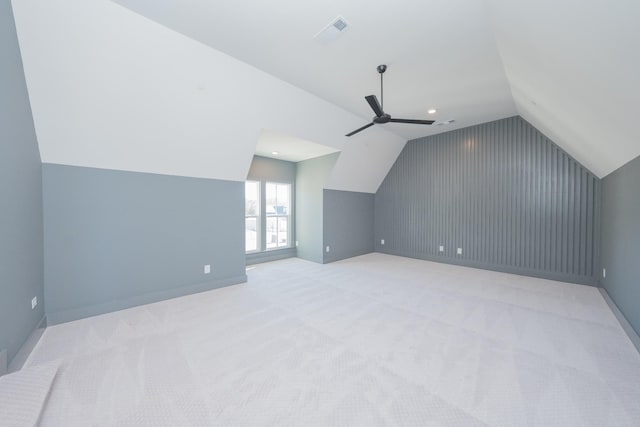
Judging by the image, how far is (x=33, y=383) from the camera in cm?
164

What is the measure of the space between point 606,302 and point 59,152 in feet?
23.1

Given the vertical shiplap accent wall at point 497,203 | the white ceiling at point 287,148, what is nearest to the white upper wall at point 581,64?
the vertical shiplap accent wall at point 497,203

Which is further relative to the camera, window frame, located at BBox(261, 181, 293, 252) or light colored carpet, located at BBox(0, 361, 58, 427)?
window frame, located at BBox(261, 181, 293, 252)

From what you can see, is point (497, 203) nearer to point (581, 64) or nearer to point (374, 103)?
point (581, 64)

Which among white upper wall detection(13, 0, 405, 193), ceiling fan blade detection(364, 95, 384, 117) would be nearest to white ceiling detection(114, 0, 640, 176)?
white upper wall detection(13, 0, 405, 193)

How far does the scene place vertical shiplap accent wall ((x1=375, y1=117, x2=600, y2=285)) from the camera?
408 cm

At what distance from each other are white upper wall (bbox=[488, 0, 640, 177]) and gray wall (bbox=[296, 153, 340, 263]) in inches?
133

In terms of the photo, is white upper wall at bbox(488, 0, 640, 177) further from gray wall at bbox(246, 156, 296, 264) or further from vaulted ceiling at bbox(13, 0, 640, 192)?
gray wall at bbox(246, 156, 296, 264)

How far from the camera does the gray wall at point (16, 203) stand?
72.6 inches

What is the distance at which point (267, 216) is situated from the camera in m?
5.86

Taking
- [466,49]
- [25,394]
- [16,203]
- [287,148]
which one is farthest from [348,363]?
[287,148]

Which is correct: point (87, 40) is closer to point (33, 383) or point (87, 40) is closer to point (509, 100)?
point (33, 383)

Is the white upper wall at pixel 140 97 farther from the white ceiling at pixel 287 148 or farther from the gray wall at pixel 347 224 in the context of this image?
the gray wall at pixel 347 224

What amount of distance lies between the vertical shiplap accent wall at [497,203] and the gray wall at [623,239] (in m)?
0.46
